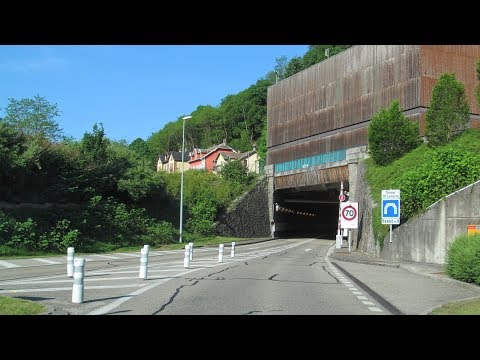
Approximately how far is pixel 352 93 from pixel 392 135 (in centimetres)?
1296

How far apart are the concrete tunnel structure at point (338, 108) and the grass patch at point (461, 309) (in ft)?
113

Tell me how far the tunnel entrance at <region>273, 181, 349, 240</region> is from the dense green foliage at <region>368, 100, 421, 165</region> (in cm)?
1491

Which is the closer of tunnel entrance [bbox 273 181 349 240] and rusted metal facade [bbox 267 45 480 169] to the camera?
rusted metal facade [bbox 267 45 480 169]

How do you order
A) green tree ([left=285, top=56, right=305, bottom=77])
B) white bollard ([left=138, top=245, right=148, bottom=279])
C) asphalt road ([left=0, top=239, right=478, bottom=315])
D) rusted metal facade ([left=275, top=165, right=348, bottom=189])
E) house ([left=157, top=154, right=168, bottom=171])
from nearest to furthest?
asphalt road ([left=0, top=239, right=478, bottom=315]) < white bollard ([left=138, top=245, right=148, bottom=279]) < rusted metal facade ([left=275, top=165, right=348, bottom=189]) < green tree ([left=285, top=56, right=305, bottom=77]) < house ([left=157, top=154, right=168, bottom=171])

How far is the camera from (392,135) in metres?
41.4

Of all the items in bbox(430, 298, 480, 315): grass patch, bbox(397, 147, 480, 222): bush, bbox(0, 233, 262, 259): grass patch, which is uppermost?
bbox(397, 147, 480, 222): bush

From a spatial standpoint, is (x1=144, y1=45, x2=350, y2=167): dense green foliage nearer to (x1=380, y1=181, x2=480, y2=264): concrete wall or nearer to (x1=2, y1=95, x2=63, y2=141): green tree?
(x1=2, y1=95, x2=63, y2=141): green tree

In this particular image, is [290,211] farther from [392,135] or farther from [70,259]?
[70,259]

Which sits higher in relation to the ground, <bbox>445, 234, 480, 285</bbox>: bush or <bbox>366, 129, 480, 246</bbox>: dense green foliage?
<bbox>366, 129, 480, 246</bbox>: dense green foliage

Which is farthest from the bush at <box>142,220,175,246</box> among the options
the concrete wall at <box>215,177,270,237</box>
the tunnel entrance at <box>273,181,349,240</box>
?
the tunnel entrance at <box>273,181,349,240</box>

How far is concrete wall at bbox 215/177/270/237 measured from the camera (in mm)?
63088
